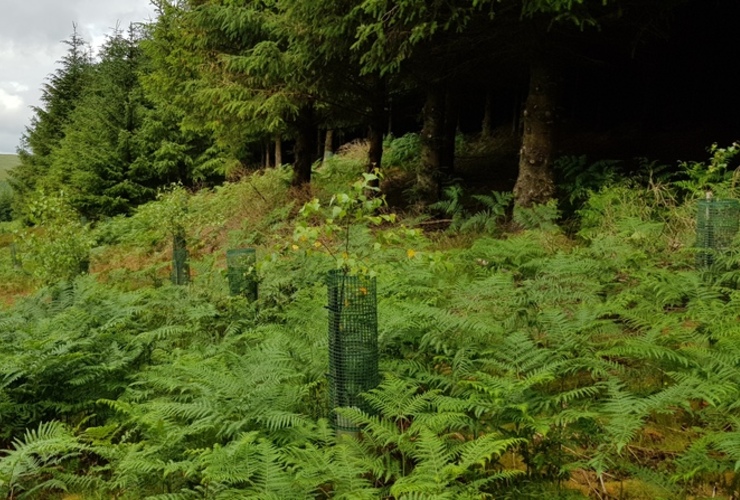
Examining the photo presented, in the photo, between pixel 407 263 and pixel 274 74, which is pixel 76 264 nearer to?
pixel 274 74

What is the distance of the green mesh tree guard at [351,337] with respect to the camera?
2807mm

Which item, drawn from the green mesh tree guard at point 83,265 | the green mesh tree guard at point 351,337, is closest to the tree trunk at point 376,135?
the green mesh tree guard at point 83,265

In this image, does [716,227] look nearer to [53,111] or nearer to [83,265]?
[83,265]

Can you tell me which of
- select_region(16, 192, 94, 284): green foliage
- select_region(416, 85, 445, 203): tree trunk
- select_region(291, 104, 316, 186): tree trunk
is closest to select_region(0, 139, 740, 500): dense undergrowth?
select_region(16, 192, 94, 284): green foliage

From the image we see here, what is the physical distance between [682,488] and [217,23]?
36.8 feet

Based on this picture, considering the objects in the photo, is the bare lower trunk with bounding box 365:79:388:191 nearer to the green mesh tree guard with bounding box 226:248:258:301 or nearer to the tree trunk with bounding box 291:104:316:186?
the tree trunk with bounding box 291:104:316:186

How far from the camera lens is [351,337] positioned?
2805 millimetres

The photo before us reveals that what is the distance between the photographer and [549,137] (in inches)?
294

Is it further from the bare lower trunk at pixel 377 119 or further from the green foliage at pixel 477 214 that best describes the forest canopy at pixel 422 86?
the green foliage at pixel 477 214

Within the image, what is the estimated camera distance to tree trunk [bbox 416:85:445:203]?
969cm

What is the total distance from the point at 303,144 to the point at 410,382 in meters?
10.3

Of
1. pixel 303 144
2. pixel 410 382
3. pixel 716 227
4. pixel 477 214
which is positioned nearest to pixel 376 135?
pixel 303 144

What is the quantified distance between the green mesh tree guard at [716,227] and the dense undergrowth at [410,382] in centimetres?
16

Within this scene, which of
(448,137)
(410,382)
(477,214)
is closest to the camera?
(410,382)
